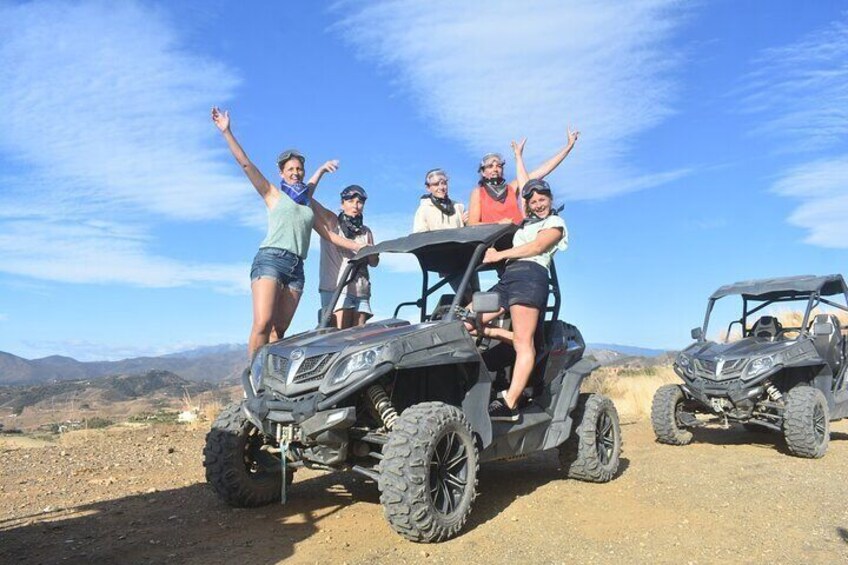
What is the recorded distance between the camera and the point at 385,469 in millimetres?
4578

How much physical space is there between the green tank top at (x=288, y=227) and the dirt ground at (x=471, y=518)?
2.25 meters

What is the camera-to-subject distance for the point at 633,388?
59.6 feet

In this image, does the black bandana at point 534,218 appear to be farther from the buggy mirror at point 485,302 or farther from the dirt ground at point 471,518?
the dirt ground at point 471,518

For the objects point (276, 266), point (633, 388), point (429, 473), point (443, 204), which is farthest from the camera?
point (633, 388)

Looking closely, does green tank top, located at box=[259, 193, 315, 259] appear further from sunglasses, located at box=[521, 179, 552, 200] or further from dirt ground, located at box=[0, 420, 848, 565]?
dirt ground, located at box=[0, 420, 848, 565]

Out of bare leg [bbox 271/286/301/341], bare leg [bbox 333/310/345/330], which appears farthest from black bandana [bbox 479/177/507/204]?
bare leg [bbox 271/286/301/341]

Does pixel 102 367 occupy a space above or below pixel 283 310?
above

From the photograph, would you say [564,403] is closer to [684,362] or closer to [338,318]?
[338,318]

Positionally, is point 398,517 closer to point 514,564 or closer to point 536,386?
point 514,564

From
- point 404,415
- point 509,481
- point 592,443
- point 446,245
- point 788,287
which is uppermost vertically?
point 446,245

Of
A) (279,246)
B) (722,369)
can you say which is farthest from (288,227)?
(722,369)

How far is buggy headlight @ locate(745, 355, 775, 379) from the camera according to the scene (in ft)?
29.6

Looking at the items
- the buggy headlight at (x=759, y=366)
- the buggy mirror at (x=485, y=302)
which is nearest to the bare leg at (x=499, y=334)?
the buggy mirror at (x=485, y=302)

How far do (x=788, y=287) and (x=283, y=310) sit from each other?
25.3 ft
